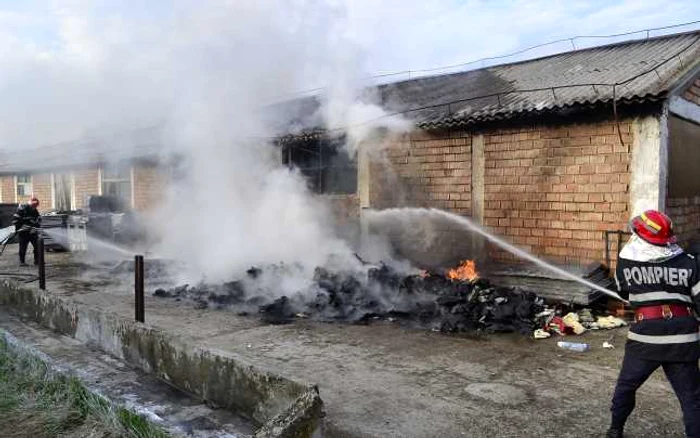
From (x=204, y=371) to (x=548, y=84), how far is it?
7.04 meters

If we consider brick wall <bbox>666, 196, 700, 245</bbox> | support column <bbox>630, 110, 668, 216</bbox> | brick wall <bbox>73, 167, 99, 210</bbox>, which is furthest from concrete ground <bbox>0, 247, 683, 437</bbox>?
brick wall <bbox>73, 167, 99, 210</bbox>

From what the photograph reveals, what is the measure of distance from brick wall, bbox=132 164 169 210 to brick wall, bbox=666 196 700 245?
471 inches

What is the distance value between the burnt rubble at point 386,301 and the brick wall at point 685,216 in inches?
87.7

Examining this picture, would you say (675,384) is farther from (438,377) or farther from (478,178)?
(478,178)

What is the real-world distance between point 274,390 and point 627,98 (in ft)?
17.8

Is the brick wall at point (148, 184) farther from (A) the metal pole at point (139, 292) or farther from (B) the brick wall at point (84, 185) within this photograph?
(A) the metal pole at point (139, 292)

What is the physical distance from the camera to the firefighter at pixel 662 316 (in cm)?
317

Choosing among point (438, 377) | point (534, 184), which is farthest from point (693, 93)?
point (438, 377)

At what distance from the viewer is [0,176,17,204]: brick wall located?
22730mm

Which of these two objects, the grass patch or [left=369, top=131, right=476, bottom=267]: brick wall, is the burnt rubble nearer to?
[left=369, top=131, right=476, bottom=267]: brick wall

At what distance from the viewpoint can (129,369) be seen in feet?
17.7

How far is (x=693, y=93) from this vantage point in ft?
24.8

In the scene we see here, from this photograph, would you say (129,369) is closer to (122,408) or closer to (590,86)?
(122,408)

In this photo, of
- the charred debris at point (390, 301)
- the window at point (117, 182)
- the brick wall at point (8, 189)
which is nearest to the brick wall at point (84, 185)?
the window at point (117, 182)
